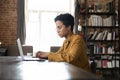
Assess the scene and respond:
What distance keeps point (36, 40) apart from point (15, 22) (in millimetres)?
777

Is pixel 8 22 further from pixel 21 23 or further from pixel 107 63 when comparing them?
pixel 107 63

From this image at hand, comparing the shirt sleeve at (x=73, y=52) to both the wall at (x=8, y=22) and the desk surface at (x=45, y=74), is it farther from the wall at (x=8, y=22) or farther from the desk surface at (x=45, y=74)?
the wall at (x=8, y=22)

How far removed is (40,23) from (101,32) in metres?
1.74

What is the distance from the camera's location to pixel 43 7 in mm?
7430

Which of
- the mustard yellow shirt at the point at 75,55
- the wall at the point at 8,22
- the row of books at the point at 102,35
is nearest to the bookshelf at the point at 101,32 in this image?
the row of books at the point at 102,35

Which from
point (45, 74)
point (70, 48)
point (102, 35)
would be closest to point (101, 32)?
point (102, 35)

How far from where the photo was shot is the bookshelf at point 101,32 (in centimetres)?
717

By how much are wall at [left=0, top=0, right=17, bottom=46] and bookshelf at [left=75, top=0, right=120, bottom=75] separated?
175 centimetres

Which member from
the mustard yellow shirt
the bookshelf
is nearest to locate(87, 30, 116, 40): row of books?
the bookshelf

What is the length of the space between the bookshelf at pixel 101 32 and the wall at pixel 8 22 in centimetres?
175

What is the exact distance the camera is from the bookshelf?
717 cm

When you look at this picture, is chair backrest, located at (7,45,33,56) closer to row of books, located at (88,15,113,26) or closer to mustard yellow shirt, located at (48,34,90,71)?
row of books, located at (88,15,113,26)

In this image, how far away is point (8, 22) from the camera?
7.29 metres

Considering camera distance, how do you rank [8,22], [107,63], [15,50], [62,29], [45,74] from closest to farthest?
[45,74], [62,29], [15,50], [107,63], [8,22]
